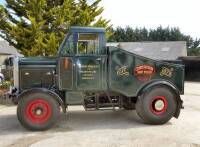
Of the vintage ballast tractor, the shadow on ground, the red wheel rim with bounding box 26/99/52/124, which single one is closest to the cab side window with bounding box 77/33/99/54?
the vintage ballast tractor

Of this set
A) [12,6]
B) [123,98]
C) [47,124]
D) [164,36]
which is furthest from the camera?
[164,36]

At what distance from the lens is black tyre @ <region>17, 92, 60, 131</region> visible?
8.80 meters

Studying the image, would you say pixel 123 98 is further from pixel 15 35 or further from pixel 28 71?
pixel 15 35

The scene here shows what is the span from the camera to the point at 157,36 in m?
74.6

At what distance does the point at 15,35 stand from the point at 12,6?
6.41 ft

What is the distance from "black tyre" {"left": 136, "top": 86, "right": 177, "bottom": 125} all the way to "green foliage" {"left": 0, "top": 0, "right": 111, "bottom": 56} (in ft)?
24.7

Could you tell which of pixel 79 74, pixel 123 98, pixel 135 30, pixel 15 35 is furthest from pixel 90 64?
pixel 135 30

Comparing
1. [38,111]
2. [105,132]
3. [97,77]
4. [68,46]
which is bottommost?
[105,132]

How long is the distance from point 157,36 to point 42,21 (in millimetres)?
60231

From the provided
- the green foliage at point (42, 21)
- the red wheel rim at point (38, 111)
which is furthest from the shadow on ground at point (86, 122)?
the green foliage at point (42, 21)

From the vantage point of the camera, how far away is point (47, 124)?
8867 millimetres

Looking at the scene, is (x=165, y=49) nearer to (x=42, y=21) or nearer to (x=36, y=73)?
(x=42, y=21)

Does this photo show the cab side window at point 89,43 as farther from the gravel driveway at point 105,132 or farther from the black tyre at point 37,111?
the gravel driveway at point 105,132

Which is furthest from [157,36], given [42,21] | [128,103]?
[128,103]
